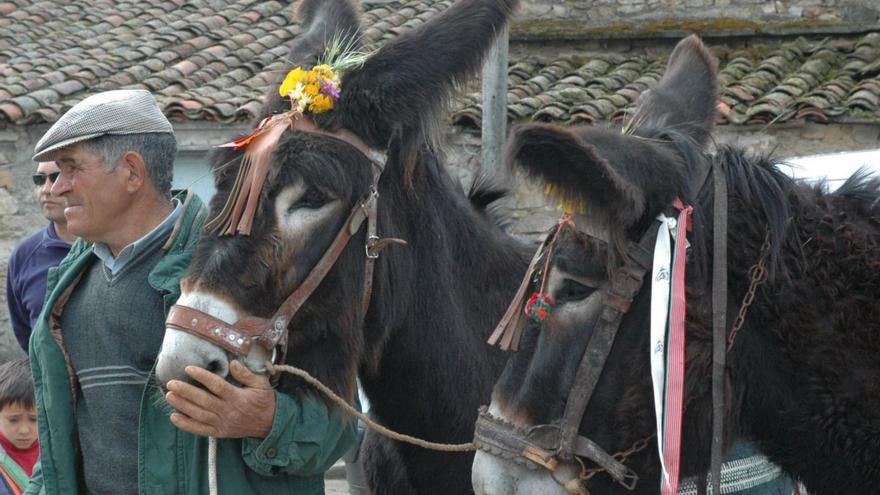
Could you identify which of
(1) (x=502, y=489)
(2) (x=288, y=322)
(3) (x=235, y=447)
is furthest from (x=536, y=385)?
(3) (x=235, y=447)

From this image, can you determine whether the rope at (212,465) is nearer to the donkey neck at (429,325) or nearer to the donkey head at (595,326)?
the donkey neck at (429,325)

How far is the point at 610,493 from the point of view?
283 centimetres

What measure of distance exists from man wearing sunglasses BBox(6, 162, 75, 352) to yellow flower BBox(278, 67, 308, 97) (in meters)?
1.32

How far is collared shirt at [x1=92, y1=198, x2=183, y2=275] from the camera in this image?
141 inches

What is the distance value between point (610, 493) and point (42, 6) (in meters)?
16.7

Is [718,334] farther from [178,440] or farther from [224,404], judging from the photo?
[178,440]

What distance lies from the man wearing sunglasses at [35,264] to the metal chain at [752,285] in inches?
106

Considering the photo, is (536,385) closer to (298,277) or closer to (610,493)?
(610,493)

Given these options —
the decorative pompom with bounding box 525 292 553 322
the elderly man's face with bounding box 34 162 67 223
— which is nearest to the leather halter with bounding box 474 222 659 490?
the decorative pompom with bounding box 525 292 553 322

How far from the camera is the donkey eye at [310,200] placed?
10.9 feet

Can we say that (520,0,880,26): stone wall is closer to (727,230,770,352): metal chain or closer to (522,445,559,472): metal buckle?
(727,230,770,352): metal chain

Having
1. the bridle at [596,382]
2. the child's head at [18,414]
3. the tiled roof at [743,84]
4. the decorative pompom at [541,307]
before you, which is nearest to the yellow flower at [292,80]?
the decorative pompom at [541,307]

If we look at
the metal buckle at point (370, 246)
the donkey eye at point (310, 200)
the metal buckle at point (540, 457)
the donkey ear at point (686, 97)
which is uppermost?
the donkey ear at point (686, 97)

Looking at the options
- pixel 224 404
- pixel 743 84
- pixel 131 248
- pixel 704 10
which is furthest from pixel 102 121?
pixel 704 10
